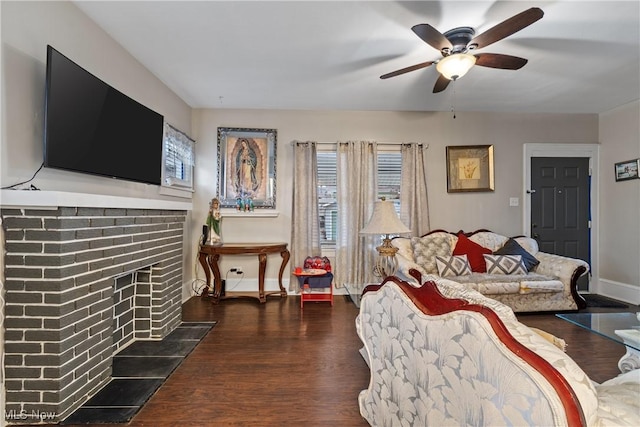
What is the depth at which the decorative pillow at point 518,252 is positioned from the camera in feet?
11.3

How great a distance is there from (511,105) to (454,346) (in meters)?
4.08

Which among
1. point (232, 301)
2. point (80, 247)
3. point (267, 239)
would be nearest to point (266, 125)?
point (267, 239)

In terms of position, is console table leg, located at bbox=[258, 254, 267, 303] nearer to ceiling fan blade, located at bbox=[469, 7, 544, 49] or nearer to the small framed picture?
ceiling fan blade, located at bbox=[469, 7, 544, 49]

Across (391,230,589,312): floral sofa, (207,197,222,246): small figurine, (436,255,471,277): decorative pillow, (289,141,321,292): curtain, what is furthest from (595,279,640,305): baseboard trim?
(207,197,222,246): small figurine

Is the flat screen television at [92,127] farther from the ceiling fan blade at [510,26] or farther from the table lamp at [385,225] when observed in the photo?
the ceiling fan blade at [510,26]

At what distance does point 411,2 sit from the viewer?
1949 mm

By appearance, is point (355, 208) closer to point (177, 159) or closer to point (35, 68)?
point (177, 159)

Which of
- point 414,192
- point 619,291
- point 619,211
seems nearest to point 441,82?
point 414,192

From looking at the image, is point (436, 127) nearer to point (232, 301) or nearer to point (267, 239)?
point (267, 239)

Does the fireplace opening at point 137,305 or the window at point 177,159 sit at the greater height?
the window at point 177,159

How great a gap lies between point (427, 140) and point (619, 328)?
9.66ft

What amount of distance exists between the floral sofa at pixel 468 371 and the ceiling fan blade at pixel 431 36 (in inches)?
61.4

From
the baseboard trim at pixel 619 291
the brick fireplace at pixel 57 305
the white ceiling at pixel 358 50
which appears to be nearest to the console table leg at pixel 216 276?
the brick fireplace at pixel 57 305

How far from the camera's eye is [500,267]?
3.33 metres
